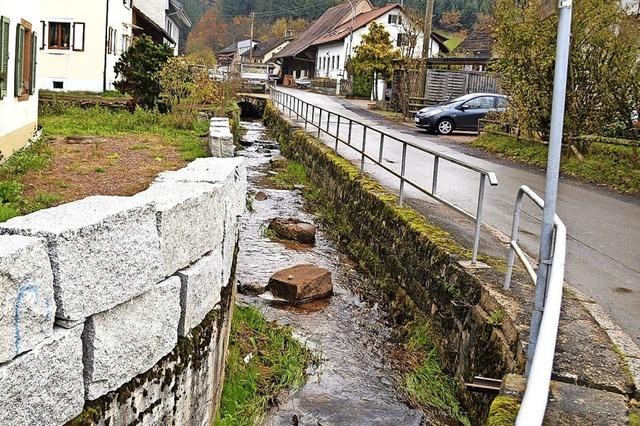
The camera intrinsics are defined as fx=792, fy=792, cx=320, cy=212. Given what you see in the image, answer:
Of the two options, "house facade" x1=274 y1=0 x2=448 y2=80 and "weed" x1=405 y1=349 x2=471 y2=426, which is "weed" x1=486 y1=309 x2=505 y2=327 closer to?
"weed" x1=405 y1=349 x2=471 y2=426

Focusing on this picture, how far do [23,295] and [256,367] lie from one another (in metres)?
4.20

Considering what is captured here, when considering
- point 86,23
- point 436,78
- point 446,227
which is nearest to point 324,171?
point 446,227

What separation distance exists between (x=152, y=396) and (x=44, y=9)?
28.4 m

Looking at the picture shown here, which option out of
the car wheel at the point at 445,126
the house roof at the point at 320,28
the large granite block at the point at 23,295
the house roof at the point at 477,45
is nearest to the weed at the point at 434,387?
the large granite block at the point at 23,295

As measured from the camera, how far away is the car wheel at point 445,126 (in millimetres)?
25781

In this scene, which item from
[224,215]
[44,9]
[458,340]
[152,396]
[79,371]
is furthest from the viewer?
[44,9]

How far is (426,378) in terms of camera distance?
22.0 ft

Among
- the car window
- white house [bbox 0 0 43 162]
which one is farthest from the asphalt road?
the car window

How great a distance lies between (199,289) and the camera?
167 inches

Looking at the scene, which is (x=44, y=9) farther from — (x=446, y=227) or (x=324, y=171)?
(x=446, y=227)

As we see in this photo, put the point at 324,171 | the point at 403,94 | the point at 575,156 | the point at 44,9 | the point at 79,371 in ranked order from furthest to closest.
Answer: the point at 403,94 → the point at 44,9 → the point at 575,156 → the point at 324,171 → the point at 79,371

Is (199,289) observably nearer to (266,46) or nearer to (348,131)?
(348,131)

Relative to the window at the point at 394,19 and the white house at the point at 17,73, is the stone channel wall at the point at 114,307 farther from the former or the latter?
the window at the point at 394,19

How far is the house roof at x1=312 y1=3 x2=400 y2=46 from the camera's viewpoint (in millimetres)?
57594
